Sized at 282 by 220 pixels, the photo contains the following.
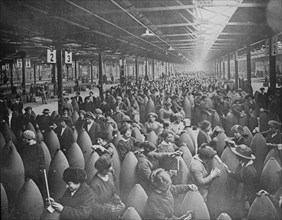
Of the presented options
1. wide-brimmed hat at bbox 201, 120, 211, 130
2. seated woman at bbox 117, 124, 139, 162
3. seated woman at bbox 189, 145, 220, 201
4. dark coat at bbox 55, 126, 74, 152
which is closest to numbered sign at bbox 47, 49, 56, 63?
dark coat at bbox 55, 126, 74, 152

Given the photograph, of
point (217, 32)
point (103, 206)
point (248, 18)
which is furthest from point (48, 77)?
point (103, 206)

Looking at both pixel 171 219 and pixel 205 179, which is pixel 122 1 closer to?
pixel 205 179

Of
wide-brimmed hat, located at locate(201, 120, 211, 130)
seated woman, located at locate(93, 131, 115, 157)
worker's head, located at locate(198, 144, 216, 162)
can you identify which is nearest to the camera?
worker's head, located at locate(198, 144, 216, 162)

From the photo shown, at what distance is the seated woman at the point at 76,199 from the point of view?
2.52m

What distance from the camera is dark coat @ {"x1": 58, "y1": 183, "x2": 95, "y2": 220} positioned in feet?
8.25

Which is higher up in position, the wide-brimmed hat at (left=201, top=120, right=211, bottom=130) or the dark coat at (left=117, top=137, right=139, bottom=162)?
the wide-brimmed hat at (left=201, top=120, right=211, bottom=130)

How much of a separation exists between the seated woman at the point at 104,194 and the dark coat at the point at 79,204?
199 mm

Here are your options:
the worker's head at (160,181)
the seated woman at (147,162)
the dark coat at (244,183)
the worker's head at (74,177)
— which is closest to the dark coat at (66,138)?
the seated woman at (147,162)

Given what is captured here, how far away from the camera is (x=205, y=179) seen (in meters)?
3.03

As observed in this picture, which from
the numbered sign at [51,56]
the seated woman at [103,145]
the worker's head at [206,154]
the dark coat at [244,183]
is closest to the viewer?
the dark coat at [244,183]

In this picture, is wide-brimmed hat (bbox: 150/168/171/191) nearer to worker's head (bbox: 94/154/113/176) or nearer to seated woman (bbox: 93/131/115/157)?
worker's head (bbox: 94/154/113/176)

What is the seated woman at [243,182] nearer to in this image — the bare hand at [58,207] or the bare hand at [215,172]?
the bare hand at [215,172]

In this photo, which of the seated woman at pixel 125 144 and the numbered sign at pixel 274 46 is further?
the numbered sign at pixel 274 46

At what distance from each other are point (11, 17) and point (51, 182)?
149 inches
